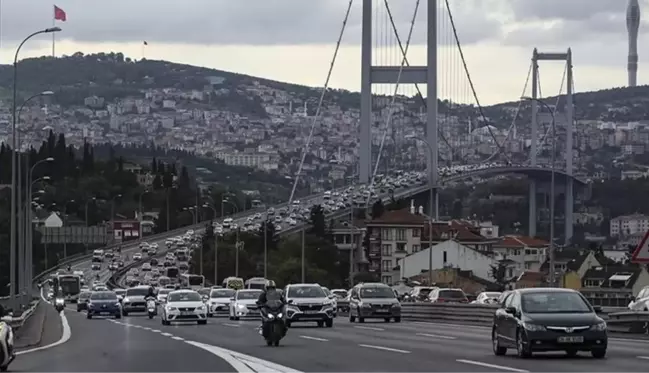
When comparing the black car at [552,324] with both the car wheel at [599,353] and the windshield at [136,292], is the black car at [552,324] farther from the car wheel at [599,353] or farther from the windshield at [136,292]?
the windshield at [136,292]

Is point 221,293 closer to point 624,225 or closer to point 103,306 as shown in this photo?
point 103,306

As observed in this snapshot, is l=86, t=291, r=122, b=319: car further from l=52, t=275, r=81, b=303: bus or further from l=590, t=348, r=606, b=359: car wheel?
l=52, t=275, r=81, b=303: bus

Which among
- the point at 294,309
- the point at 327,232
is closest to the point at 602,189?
the point at 327,232

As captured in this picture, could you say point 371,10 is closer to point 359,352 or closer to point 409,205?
point 409,205

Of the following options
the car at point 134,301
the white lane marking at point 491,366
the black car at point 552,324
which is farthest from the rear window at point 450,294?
the white lane marking at point 491,366

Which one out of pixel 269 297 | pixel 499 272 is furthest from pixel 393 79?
pixel 269 297
